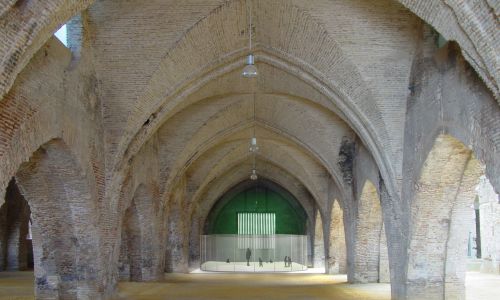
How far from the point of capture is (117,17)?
1162 cm

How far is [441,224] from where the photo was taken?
12.6m

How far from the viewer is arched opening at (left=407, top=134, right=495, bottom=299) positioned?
1186cm

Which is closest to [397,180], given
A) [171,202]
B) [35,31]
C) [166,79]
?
[166,79]

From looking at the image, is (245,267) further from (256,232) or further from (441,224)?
(441,224)

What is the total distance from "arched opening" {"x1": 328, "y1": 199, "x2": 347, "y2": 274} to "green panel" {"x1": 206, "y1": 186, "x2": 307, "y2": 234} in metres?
8.89

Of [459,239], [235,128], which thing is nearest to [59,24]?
[459,239]

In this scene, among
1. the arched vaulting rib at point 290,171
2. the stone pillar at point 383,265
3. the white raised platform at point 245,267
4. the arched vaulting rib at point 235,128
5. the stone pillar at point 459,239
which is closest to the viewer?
the stone pillar at point 459,239

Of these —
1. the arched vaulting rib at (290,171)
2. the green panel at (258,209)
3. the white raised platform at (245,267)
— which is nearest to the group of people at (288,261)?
the white raised platform at (245,267)

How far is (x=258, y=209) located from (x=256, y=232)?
4.40ft

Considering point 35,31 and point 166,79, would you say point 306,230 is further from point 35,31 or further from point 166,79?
point 35,31

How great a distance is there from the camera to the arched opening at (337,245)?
896 inches

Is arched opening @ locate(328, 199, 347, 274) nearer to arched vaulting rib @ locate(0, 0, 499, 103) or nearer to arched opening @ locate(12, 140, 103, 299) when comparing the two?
arched opening @ locate(12, 140, 103, 299)

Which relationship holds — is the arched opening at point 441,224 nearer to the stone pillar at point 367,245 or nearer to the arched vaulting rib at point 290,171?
the stone pillar at point 367,245

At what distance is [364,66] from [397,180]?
2530 millimetres
